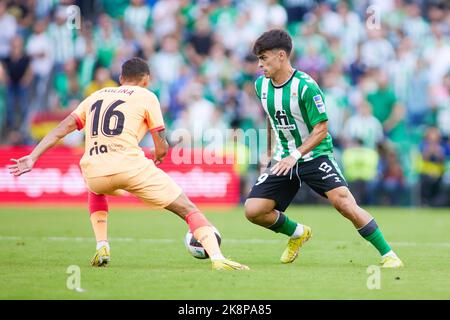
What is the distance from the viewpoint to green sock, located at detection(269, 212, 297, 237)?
11.0 meters

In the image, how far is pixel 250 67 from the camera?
2286 centimetres

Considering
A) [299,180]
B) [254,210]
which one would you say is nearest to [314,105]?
[299,180]

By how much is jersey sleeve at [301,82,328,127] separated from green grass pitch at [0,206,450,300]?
5.19 feet

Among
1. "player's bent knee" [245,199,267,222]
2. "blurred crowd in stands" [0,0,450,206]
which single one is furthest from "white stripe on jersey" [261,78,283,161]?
"blurred crowd in stands" [0,0,450,206]

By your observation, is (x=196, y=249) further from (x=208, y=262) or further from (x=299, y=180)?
(x=299, y=180)

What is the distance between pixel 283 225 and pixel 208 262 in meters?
0.95

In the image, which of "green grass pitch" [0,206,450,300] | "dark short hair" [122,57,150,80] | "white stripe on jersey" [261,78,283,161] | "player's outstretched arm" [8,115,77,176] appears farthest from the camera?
"white stripe on jersey" [261,78,283,161]

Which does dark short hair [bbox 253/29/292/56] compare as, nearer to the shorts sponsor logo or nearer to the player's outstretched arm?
the shorts sponsor logo

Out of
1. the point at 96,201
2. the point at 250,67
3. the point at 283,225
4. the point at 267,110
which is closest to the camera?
the point at 96,201

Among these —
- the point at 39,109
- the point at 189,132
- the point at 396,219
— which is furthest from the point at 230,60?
the point at 396,219

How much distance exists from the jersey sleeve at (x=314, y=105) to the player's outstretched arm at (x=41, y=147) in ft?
8.04

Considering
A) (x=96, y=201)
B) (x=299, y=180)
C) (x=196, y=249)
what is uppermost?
(x=299, y=180)
